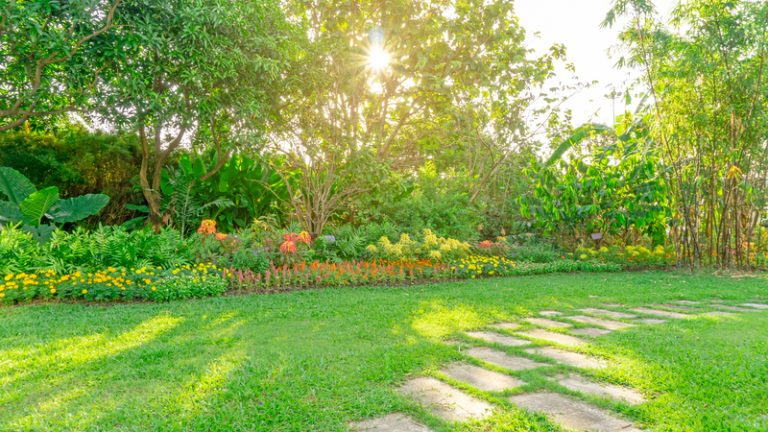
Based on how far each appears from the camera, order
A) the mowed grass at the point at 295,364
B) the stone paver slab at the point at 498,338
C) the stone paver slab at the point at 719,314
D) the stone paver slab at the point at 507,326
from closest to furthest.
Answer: the mowed grass at the point at 295,364
the stone paver slab at the point at 498,338
the stone paver slab at the point at 507,326
the stone paver slab at the point at 719,314

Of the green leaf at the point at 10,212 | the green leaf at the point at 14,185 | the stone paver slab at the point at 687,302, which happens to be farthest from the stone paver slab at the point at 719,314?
the green leaf at the point at 14,185

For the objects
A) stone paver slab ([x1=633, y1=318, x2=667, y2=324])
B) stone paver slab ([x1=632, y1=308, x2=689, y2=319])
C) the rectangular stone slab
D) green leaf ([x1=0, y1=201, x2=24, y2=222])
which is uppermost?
green leaf ([x1=0, y1=201, x2=24, y2=222])

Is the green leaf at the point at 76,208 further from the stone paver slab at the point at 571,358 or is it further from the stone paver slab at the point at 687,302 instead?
the stone paver slab at the point at 687,302

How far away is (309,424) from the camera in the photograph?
1984 mm

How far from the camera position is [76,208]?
704 cm

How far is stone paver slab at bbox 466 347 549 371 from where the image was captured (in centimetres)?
272

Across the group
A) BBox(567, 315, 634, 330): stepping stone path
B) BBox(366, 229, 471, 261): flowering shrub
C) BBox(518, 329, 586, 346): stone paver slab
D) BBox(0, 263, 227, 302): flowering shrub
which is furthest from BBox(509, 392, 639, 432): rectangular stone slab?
BBox(366, 229, 471, 261): flowering shrub

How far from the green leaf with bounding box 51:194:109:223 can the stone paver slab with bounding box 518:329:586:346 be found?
673 centimetres

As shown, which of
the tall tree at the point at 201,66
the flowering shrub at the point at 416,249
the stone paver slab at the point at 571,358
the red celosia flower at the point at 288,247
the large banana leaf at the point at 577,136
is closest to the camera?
the stone paver slab at the point at 571,358

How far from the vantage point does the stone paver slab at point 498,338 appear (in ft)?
10.6

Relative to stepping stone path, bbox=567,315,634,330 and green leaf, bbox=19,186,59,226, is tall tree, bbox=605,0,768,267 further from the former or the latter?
green leaf, bbox=19,186,59,226

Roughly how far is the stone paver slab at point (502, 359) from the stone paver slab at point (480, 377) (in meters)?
0.16

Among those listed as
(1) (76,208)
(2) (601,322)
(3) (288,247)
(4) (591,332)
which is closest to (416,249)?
(3) (288,247)

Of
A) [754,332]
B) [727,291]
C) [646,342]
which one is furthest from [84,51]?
[727,291]
